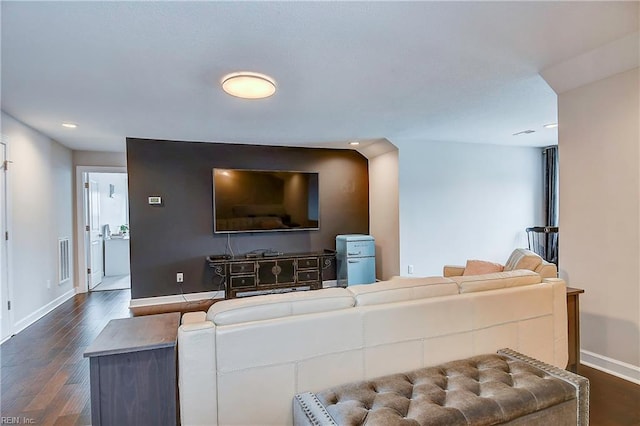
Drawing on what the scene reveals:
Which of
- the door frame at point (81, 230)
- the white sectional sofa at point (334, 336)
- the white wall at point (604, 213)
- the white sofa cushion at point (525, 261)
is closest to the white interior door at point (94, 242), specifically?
the door frame at point (81, 230)

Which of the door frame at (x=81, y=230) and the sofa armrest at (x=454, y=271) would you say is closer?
the sofa armrest at (x=454, y=271)

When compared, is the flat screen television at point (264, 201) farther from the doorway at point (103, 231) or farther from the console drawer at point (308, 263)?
the doorway at point (103, 231)

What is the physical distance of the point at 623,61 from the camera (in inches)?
90.4

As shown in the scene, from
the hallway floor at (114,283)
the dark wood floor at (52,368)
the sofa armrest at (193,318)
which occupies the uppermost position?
the sofa armrest at (193,318)

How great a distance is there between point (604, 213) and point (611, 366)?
1141 millimetres

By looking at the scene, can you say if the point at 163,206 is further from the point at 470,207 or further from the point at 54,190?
the point at 470,207

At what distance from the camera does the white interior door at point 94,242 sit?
18.6 feet

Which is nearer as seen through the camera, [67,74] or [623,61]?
[623,61]

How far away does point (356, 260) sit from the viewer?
17.0 ft

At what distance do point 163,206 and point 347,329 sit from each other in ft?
13.1

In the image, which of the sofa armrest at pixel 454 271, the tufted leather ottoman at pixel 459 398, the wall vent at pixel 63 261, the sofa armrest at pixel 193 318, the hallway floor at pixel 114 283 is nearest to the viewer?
the tufted leather ottoman at pixel 459 398

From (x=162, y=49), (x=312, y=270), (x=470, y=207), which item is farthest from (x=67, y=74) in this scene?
(x=470, y=207)

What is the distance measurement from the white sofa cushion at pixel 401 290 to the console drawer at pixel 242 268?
305cm

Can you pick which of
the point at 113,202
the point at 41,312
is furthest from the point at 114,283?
the point at 113,202
